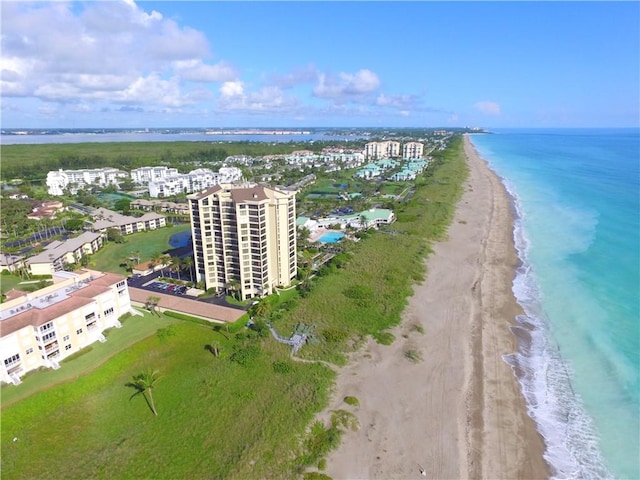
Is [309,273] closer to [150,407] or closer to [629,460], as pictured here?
[150,407]

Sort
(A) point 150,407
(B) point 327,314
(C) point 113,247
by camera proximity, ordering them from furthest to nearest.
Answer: (C) point 113,247 → (B) point 327,314 → (A) point 150,407

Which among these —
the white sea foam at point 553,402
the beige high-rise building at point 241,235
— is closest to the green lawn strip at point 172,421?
the beige high-rise building at point 241,235

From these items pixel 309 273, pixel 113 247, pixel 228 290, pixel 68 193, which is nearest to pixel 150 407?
pixel 228 290

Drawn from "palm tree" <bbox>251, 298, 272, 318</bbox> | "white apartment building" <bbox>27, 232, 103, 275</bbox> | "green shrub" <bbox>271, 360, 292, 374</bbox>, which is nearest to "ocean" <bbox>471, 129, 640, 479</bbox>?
"green shrub" <bbox>271, 360, 292, 374</bbox>

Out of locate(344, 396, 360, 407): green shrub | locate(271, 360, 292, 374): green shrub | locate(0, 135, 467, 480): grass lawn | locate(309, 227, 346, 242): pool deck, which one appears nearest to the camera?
locate(0, 135, 467, 480): grass lawn

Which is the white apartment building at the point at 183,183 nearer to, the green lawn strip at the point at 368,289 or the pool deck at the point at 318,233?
the pool deck at the point at 318,233

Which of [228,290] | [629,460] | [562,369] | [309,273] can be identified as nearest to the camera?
[629,460]

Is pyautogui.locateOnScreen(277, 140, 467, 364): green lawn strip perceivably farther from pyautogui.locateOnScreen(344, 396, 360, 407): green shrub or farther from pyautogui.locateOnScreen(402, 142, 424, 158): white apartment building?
pyautogui.locateOnScreen(402, 142, 424, 158): white apartment building
